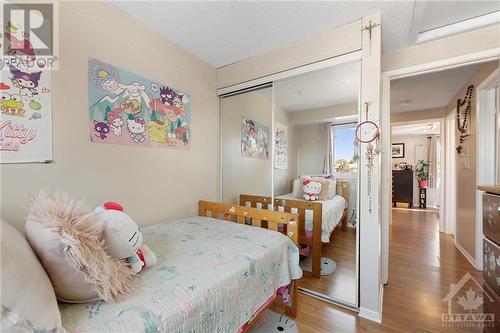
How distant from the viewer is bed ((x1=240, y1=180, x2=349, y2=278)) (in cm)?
199

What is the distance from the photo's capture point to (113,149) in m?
1.66

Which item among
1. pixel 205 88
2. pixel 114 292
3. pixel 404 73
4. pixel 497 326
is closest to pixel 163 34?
pixel 205 88

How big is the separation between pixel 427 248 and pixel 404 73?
2538 mm

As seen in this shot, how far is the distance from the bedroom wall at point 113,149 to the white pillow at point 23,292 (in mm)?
819

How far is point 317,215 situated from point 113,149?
5.96 ft

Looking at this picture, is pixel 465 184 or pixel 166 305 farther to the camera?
pixel 465 184

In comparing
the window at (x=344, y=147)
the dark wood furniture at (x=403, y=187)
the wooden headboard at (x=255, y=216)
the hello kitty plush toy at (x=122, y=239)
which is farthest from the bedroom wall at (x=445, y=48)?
the dark wood furniture at (x=403, y=187)

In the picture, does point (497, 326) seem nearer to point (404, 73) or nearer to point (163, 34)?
point (404, 73)

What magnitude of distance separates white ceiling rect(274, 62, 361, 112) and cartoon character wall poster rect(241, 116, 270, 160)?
35cm

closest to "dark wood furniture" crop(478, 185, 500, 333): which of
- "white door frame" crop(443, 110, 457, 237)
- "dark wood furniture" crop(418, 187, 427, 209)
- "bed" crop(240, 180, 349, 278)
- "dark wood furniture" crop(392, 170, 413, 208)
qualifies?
"bed" crop(240, 180, 349, 278)

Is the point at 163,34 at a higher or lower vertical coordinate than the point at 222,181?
higher

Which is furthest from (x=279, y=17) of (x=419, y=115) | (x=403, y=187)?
(x=403, y=187)

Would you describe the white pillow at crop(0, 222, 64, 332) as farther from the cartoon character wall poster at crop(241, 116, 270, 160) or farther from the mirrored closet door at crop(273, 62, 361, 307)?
the cartoon character wall poster at crop(241, 116, 270, 160)

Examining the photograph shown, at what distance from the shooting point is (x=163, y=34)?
199 cm
